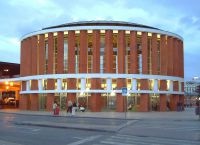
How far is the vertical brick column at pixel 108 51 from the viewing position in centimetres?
6706

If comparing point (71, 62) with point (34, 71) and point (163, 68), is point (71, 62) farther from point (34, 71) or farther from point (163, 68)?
point (163, 68)

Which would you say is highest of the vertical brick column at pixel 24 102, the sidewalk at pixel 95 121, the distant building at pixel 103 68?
the distant building at pixel 103 68

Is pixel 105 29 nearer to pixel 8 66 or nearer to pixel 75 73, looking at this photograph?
pixel 75 73

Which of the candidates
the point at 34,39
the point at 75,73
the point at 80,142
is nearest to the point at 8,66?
the point at 34,39

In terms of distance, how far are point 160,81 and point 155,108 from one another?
4375mm

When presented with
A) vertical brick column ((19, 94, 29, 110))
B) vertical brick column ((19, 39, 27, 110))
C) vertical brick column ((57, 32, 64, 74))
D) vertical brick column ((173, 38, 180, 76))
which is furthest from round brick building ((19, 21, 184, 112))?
vertical brick column ((19, 39, 27, 110))

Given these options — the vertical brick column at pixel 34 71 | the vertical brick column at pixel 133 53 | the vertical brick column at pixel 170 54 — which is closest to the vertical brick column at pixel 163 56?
the vertical brick column at pixel 170 54

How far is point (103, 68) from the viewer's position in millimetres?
67562

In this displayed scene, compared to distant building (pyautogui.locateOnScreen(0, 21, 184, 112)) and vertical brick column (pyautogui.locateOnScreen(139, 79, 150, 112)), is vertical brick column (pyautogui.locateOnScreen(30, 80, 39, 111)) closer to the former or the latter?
distant building (pyautogui.locateOnScreen(0, 21, 184, 112))

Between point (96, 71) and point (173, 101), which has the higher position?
point (96, 71)

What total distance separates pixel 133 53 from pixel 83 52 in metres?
7.61

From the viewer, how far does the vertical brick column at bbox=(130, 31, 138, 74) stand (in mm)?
67625

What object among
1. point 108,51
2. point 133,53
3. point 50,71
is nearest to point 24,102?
point 50,71

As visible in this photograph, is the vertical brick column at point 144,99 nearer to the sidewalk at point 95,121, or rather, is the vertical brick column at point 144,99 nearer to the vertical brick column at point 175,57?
the vertical brick column at point 175,57
